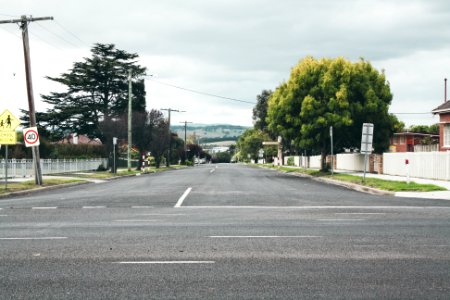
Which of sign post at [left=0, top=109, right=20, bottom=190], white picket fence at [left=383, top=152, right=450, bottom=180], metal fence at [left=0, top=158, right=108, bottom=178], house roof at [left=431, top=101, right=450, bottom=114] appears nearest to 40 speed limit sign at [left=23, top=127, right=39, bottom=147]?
sign post at [left=0, top=109, right=20, bottom=190]

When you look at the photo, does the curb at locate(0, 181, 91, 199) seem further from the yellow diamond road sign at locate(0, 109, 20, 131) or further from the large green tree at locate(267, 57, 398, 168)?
the large green tree at locate(267, 57, 398, 168)

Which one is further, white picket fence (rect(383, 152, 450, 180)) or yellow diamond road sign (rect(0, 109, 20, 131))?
white picket fence (rect(383, 152, 450, 180))

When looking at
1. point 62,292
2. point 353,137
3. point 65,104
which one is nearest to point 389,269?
point 62,292

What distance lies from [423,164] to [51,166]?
2741cm

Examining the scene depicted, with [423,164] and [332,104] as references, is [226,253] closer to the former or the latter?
[423,164]

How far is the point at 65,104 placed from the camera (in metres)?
67.4

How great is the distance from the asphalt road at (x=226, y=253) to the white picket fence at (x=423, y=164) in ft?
47.5

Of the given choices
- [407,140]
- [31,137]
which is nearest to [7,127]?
[31,137]

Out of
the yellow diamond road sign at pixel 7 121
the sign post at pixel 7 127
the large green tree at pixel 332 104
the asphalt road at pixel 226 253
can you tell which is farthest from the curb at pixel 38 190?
the large green tree at pixel 332 104

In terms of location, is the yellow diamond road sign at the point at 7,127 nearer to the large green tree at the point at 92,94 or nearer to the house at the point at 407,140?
the large green tree at the point at 92,94

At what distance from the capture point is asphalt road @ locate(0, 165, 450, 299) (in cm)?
645

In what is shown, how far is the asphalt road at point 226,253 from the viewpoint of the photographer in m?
6.45

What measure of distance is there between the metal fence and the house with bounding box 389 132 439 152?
128ft

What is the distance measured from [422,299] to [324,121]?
122ft
